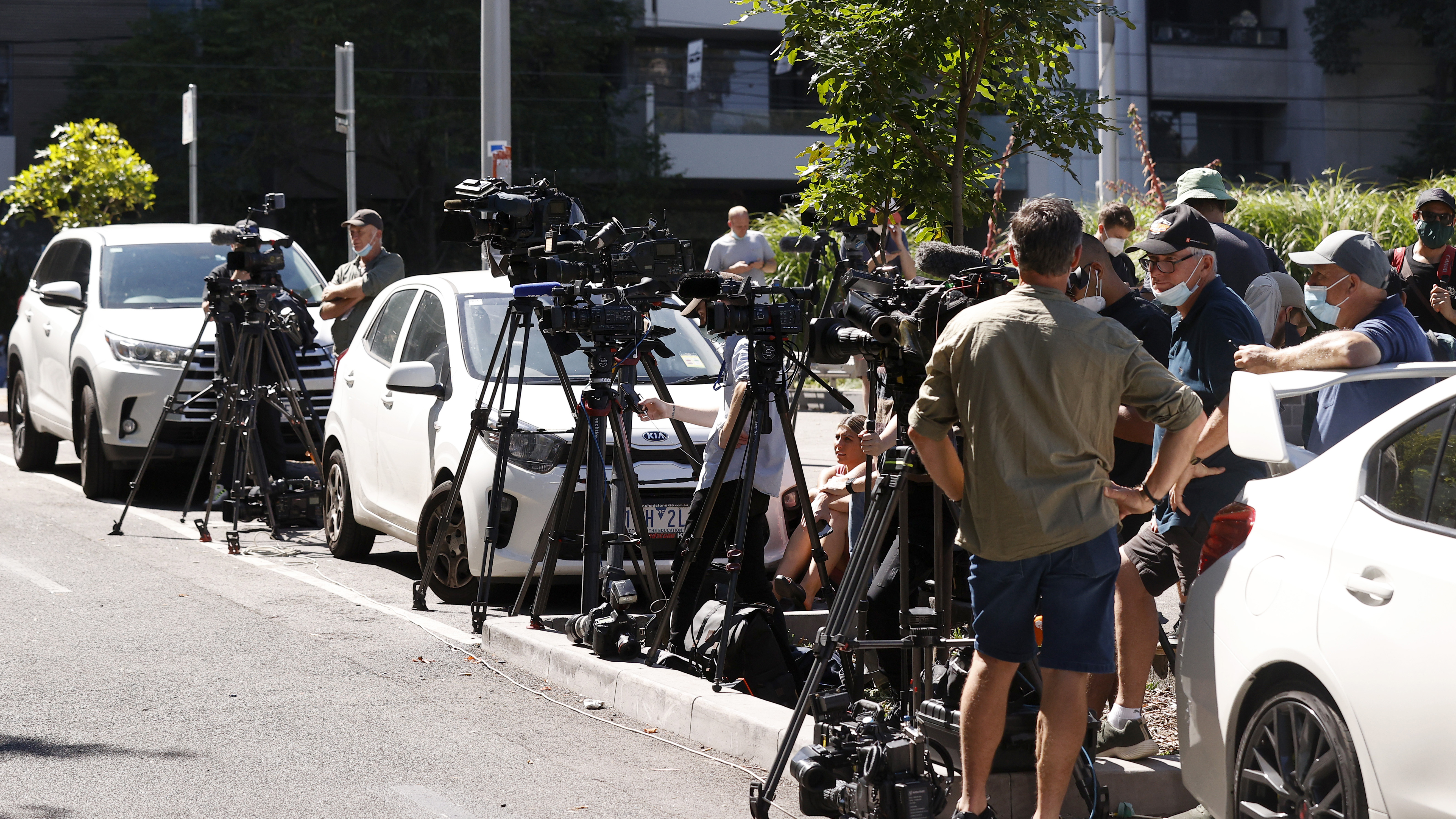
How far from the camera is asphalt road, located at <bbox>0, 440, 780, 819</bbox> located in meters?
5.15

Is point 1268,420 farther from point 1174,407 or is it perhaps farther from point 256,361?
point 256,361

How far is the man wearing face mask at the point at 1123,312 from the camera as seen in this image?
5.89 metres

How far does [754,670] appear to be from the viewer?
6.20 metres

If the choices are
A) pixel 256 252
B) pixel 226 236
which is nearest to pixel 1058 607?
pixel 256 252

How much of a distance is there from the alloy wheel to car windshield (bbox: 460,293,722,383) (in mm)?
4852

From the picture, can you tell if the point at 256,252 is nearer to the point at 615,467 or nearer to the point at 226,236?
the point at 226,236

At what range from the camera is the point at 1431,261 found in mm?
10242

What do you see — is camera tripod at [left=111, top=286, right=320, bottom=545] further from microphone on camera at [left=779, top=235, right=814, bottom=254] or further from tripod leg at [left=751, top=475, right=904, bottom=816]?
tripod leg at [left=751, top=475, right=904, bottom=816]

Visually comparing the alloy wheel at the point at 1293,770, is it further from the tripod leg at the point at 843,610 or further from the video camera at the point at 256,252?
the video camera at the point at 256,252

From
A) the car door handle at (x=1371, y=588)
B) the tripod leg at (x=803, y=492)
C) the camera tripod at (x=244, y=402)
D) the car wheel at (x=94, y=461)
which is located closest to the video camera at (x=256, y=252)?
the camera tripod at (x=244, y=402)

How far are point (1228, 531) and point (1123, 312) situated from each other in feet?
5.77

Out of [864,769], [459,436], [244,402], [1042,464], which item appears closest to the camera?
[1042,464]

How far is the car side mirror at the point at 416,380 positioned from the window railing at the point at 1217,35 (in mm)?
36681

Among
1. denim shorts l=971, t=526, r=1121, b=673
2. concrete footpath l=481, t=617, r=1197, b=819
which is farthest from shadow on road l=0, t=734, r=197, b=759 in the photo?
denim shorts l=971, t=526, r=1121, b=673
